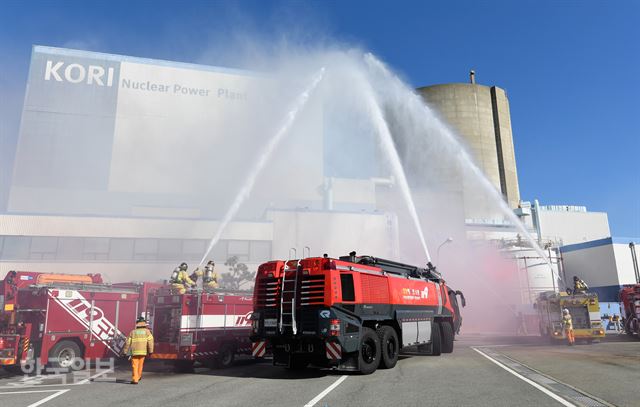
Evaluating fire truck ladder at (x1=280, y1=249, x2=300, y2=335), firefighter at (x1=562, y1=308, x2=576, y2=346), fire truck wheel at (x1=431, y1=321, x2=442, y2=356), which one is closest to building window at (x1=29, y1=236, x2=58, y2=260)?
fire truck ladder at (x1=280, y1=249, x2=300, y2=335)

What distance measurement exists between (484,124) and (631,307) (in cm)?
5249

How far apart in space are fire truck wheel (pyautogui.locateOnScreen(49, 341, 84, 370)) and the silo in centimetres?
6597

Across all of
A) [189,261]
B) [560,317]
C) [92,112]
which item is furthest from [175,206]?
[560,317]

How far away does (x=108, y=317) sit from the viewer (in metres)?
15.0

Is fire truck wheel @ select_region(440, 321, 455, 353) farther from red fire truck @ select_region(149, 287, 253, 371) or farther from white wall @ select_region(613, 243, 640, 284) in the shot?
white wall @ select_region(613, 243, 640, 284)

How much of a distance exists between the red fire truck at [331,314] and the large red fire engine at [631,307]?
56.7 feet

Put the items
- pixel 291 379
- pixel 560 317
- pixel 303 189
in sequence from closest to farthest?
1. pixel 291 379
2. pixel 560 317
3. pixel 303 189

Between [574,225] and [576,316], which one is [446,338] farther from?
[574,225]

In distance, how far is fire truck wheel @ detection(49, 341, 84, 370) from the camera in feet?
43.9

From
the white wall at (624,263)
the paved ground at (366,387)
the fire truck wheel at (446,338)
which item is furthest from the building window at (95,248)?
the white wall at (624,263)

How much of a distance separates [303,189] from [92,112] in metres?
28.1

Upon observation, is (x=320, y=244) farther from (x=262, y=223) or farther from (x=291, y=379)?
(x=291, y=379)

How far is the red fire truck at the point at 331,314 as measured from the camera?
1059 cm

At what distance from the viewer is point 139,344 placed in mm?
10586
